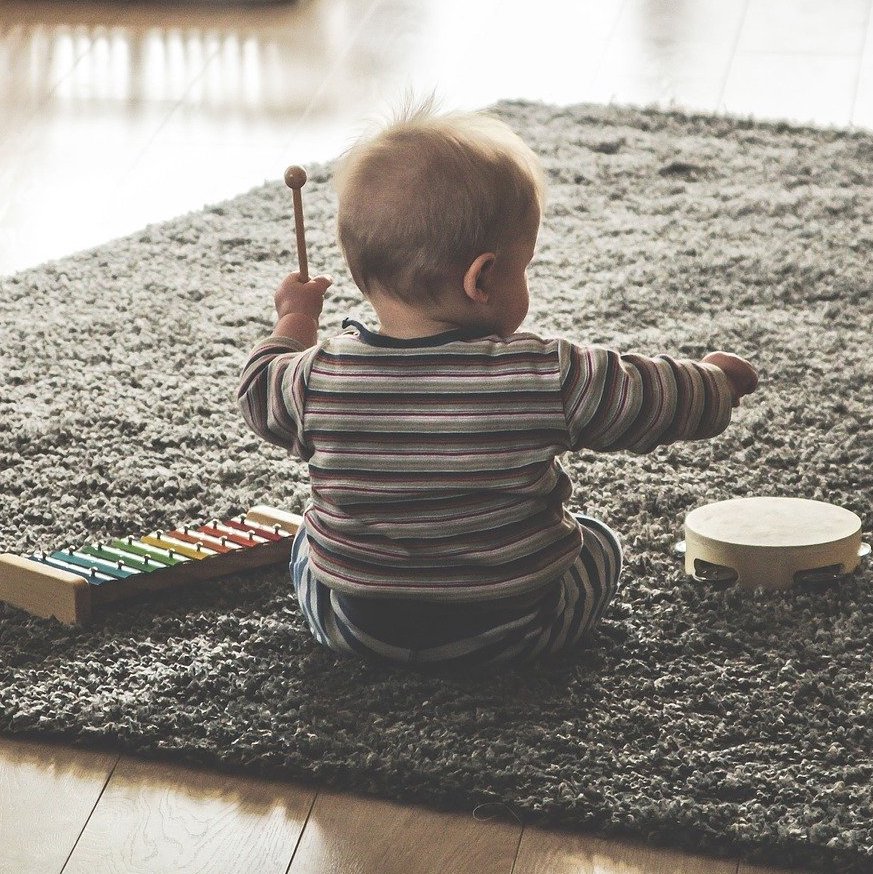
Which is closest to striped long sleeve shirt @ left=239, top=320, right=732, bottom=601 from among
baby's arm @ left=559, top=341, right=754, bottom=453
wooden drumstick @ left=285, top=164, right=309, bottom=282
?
baby's arm @ left=559, top=341, right=754, bottom=453

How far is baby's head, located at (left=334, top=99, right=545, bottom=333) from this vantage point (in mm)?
1060

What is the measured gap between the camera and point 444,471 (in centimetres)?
109

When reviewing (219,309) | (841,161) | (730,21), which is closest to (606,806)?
(219,309)

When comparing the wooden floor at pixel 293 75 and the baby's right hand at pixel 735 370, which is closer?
the baby's right hand at pixel 735 370

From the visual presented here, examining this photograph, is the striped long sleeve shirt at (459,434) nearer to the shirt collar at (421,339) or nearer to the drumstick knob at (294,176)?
the shirt collar at (421,339)

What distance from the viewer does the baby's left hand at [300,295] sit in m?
1.24

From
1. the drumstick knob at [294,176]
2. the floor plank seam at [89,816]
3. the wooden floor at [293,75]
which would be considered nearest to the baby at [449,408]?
the drumstick knob at [294,176]

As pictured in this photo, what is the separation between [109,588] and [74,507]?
0.69ft

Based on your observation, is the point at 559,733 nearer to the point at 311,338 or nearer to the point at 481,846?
the point at 481,846

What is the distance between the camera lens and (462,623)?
1149 mm

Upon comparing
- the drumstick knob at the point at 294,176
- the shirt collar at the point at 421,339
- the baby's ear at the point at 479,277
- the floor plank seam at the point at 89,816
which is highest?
the drumstick knob at the point at 294,176

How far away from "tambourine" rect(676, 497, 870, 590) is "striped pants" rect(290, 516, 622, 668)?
12 centimetres

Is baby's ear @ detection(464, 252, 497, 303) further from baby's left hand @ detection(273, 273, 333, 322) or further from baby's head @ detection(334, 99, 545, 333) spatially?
baby's left hand @ detection(273, 273, 333, 322)

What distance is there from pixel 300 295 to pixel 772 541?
0.46 metres
